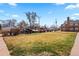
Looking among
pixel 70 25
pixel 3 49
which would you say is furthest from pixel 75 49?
pixel 3 49

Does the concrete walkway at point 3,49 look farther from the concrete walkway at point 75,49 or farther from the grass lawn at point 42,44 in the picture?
the concrete walkway at point 75,49

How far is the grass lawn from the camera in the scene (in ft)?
9.97

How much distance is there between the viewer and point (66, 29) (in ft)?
10.1

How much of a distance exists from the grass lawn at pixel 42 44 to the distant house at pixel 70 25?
0.05m

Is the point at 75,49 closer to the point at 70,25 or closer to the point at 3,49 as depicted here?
the point at 70,25

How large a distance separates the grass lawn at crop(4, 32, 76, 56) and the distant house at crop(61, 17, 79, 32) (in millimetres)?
51

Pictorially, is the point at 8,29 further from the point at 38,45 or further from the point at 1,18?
the point at 38,45

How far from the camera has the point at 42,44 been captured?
3053 mm

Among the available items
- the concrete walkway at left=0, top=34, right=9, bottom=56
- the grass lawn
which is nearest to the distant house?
the grass lawn

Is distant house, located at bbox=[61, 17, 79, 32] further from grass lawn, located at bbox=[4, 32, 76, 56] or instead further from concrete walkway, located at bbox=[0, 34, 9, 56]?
concrete walkway, located at bbox=[0, 34, 9, 56]

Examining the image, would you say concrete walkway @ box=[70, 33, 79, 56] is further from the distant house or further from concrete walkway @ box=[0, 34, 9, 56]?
concrete walkway @ box=[0, 34, 9, 56]

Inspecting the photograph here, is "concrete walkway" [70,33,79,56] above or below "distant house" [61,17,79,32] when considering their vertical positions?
below

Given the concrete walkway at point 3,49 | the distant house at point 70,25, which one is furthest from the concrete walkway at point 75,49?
the concrete walkway at point 3,49

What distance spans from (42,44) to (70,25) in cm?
38
